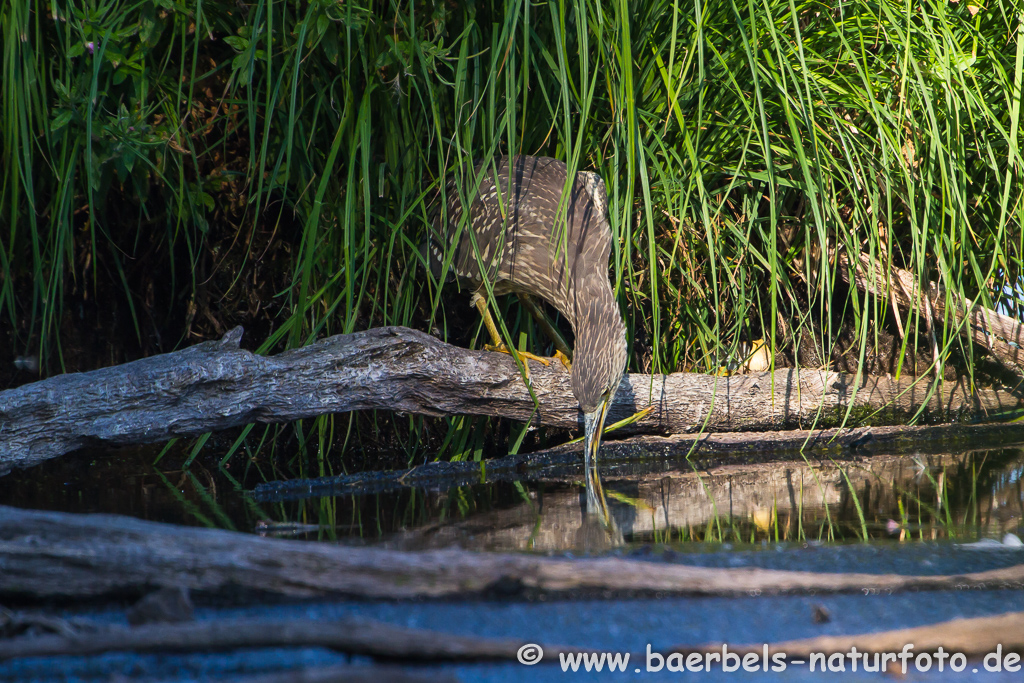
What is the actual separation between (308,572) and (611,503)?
3.33ft

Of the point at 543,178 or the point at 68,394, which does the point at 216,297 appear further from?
the point at 543,178

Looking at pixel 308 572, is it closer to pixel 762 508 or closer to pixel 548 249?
pixel 762 508

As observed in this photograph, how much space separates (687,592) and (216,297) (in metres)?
2.56

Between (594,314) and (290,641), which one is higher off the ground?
(594,314)

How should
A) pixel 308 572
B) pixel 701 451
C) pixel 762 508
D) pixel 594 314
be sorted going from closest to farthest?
pixel 308 572 → pixel 762 508 → pixel 594 314 → pixel 701 451

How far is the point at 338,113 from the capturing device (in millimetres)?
2551

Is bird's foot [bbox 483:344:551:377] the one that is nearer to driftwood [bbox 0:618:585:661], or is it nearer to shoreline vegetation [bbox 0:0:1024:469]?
shoreline vegetation [bbox 0:0:1024:469]

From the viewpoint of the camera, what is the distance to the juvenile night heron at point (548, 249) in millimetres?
2420

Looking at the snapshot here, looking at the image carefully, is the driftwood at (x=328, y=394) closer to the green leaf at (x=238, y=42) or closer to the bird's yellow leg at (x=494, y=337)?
the bird's yellow leg at (x=494, y=337)

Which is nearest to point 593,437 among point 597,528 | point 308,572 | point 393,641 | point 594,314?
point 594,314

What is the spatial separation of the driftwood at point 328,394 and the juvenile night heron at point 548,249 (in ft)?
0.82

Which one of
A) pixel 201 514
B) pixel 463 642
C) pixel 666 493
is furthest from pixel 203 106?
pixel 463 642

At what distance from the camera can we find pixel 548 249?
8.39ft

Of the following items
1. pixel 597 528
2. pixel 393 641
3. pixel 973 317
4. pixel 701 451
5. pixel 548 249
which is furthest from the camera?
pixel 973 317
